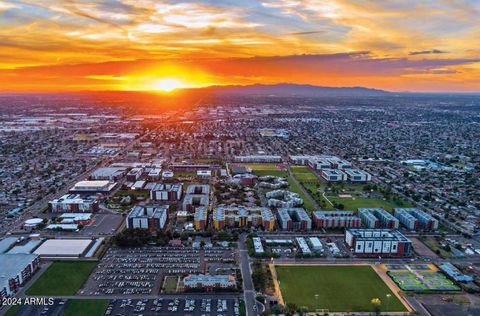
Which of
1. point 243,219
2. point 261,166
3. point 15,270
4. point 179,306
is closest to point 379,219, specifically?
point 243,219

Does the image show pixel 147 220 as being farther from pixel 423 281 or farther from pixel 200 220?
pixel 423 281

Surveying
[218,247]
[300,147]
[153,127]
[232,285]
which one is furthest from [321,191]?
[153,127]

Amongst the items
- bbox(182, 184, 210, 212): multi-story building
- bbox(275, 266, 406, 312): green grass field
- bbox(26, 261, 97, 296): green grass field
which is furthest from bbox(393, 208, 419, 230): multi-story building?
bbox(26, 261, 97, 296): green grass field

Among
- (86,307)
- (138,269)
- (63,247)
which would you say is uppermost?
(63,247)

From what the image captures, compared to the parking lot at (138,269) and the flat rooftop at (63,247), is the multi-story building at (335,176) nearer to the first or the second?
the parking lot at (138,269)

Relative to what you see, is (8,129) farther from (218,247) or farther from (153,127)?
(218,247)

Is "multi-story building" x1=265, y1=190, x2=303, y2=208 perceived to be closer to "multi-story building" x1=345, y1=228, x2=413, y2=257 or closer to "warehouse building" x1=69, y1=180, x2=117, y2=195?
"multi-story building" x1=345, y1=228, x2=413, y2=257
